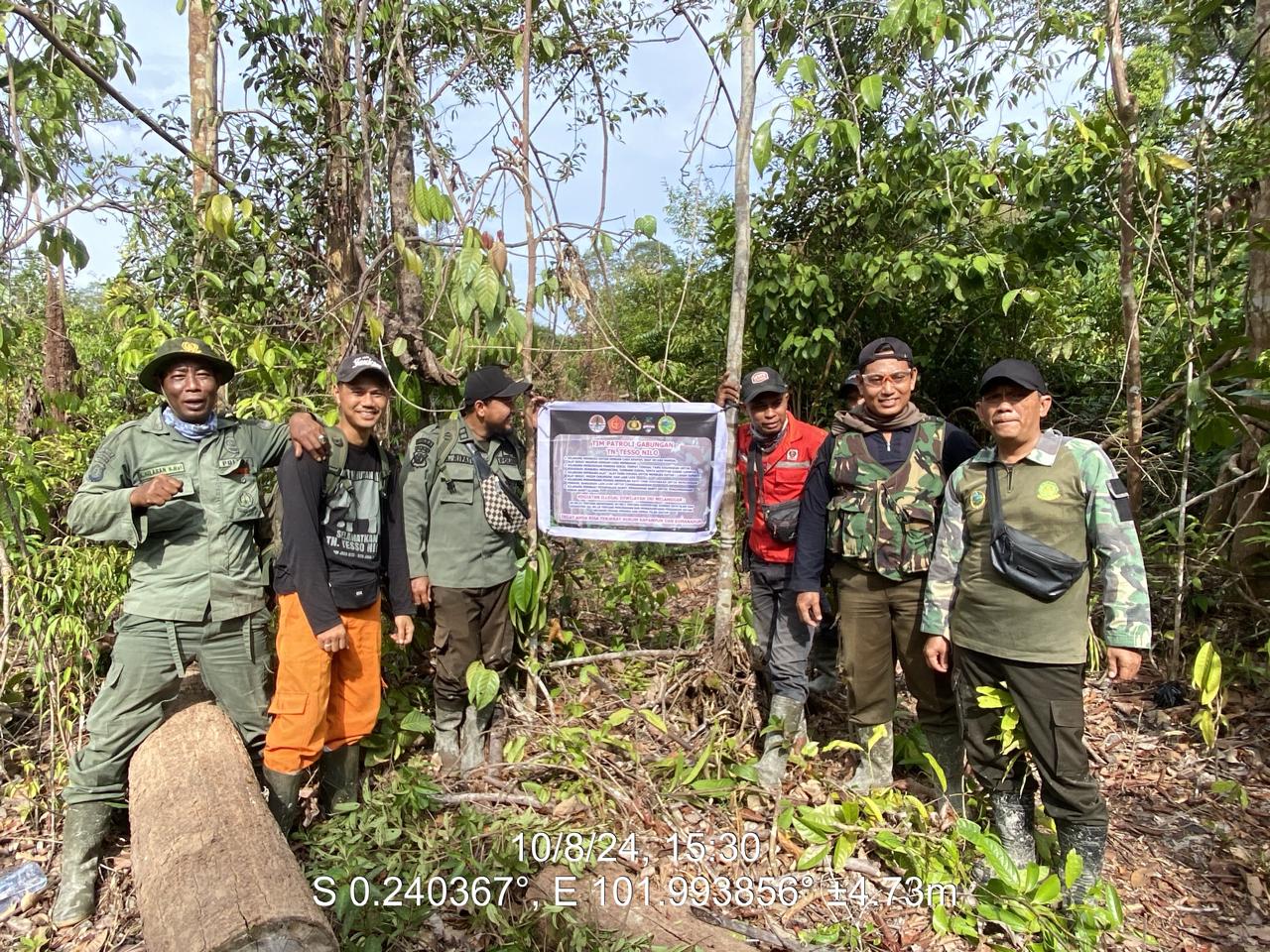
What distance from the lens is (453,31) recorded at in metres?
4.40

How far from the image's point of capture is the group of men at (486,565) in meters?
2.66

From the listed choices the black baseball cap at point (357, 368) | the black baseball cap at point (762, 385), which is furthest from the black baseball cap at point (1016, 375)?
the black baseball cap at point (357, 368)

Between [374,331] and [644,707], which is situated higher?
[374,331]

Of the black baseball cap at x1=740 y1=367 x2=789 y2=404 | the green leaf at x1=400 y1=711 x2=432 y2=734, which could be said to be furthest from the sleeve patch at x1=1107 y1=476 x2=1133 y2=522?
the green leaf at x1=400 y1=711 x2=432 y2=734

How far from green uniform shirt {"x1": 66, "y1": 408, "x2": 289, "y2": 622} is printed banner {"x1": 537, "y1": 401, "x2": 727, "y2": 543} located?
134 centimetres

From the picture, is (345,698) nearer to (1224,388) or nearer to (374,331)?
(374,331)

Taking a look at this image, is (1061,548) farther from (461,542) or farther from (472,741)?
(472,741)

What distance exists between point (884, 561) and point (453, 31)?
3906mm

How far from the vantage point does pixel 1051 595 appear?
261cm

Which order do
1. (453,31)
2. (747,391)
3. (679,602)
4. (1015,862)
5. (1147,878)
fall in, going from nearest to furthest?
(1015,862) → (1147,878) → (747,391) → (453,31) → (679,602)

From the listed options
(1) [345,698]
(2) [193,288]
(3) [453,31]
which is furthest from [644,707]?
(3) [453,31]

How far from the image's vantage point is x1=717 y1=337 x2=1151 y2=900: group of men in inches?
103

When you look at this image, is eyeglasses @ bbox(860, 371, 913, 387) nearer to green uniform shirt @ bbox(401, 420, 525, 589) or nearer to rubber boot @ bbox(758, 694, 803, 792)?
rubber boot @ bbox(758, 694, 803, 792)

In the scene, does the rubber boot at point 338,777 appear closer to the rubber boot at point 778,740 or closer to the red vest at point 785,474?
the rubber boot at point 778,740
